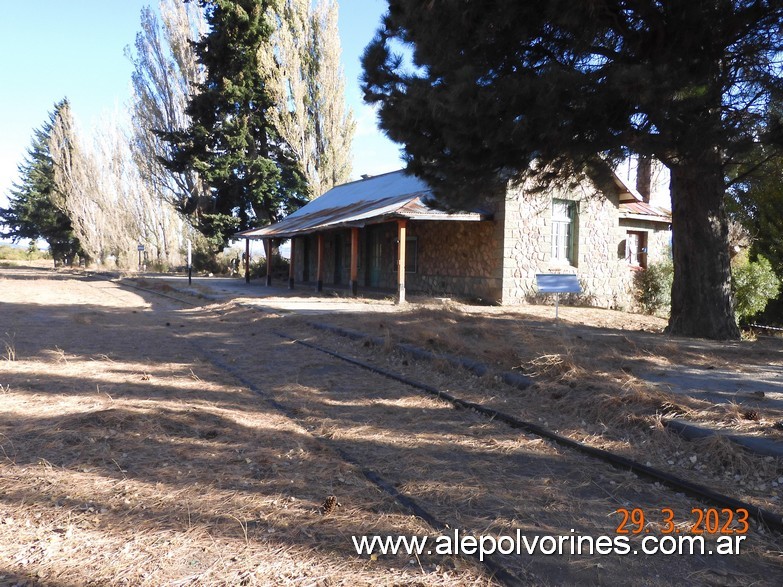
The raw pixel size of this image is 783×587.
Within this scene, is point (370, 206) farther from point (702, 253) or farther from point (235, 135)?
point (235, 135)

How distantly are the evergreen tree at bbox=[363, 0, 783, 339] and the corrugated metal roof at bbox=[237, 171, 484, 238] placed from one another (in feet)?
6.75

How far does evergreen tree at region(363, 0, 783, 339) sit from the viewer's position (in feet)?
21.0

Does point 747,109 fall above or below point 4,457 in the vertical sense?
above

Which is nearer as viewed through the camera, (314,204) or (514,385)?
(514,385)

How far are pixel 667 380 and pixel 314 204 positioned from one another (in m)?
23.6

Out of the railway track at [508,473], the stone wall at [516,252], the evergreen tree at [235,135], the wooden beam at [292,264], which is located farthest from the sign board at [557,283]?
the evergreen tree at [235,135]

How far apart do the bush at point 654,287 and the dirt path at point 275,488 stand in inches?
588

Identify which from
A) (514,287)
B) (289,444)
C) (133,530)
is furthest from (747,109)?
(514,287)

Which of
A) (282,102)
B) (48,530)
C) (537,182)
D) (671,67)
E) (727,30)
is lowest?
(48,530)

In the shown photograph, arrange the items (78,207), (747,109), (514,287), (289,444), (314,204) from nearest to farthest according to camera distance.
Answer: (289,444)
(747,109)
(514,287)
(314,204)
(78,207)

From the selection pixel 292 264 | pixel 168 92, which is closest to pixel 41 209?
pixel 168 92

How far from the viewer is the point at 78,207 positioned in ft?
141

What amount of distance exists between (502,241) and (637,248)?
25.5 ft

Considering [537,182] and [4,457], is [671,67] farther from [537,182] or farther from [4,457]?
[4,457]
